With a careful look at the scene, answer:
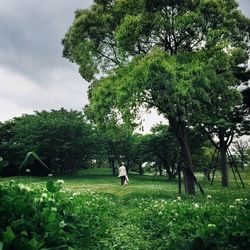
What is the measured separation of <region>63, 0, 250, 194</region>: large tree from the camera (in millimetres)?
22500

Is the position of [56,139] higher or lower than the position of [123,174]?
higher

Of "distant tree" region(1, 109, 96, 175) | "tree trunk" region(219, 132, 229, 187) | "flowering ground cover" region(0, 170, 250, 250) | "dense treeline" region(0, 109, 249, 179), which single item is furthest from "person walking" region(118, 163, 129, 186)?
"flowering ground cover" region(0, 170, 250, 250)

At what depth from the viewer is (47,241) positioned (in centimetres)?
542

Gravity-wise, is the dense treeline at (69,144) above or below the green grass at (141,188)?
above

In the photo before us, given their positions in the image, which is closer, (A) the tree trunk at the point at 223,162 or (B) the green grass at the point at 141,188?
(B) the green grass at the point at 141,188

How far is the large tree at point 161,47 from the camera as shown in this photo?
2250 centimetres

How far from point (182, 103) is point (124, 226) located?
513 inches

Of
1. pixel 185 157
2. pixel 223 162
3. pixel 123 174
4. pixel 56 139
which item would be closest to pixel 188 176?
pixel 185 157

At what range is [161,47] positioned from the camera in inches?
1013

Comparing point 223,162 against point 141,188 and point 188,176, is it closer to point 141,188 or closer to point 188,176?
point 141,188

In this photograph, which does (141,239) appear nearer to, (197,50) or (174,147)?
(197,50)

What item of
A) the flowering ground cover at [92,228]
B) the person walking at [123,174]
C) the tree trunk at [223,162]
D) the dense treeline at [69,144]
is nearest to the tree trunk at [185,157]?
the person walking at [123,174]

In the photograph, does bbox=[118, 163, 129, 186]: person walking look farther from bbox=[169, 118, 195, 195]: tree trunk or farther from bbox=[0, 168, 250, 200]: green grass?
bbox=[169, 118, 195, 195]: tree trunk

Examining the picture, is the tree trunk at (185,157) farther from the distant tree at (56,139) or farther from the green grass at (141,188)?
the distant tree at (56,139)
